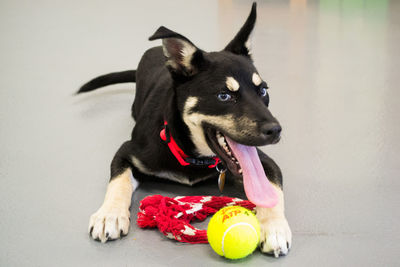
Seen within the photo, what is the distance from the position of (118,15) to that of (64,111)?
173 inches

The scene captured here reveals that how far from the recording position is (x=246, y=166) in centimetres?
219

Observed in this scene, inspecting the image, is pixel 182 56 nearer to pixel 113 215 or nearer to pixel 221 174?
pixel 221 174

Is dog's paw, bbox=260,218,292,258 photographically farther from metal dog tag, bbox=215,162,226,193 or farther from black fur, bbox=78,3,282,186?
metal dog tag, bbox=215,162,226,193

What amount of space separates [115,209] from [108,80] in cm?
221

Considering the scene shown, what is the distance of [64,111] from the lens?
3830 mm

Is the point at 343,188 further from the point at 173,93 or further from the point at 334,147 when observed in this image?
the point at 173,93

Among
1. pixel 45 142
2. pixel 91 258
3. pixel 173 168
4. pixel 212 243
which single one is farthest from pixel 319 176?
pixel 45 142

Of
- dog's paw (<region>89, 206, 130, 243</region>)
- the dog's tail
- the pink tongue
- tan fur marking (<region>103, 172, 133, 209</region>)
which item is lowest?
dog's paw (<region>89, 206, 130, 243</region>)

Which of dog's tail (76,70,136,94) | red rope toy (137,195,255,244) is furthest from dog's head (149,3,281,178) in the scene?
dog's tail (76,70,136,94)

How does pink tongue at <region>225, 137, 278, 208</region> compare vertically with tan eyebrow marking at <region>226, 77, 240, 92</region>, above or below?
below

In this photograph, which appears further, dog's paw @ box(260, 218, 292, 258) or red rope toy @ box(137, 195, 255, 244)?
red rope toy @ box(137, 195, 255, 244)

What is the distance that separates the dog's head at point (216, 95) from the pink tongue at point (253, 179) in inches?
1.6

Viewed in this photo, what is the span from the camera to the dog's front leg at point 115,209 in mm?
2158

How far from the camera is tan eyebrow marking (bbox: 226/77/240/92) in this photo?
7.21 feet
